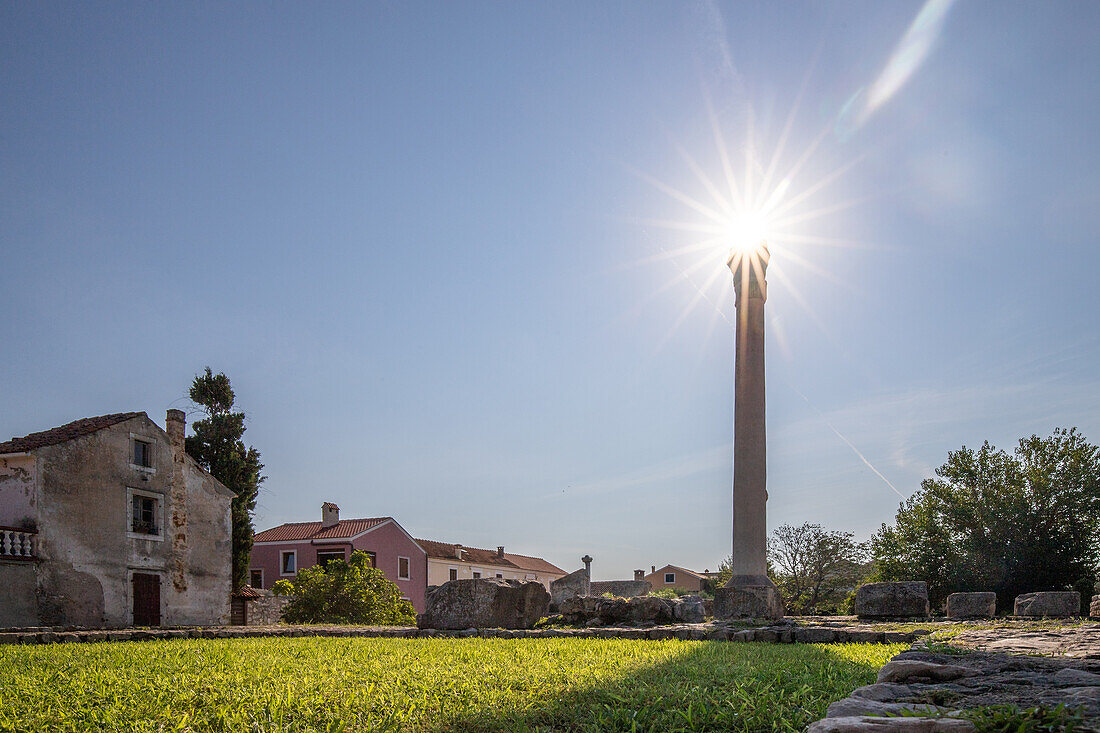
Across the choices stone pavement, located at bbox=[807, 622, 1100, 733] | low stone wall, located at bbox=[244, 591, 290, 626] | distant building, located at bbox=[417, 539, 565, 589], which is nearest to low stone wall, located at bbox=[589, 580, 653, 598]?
distant building, located at bbox=[417, 539, 565, 589]

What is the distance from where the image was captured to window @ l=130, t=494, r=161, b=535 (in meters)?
20.6

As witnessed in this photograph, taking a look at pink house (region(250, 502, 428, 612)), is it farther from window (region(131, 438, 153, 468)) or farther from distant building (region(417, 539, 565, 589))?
window (region(131, 438, 153, 468))

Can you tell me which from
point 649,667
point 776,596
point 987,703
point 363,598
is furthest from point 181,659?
point 363,598

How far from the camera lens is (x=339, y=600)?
2020cm

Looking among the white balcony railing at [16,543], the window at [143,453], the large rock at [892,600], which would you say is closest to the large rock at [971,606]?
the large rock at [892,600]

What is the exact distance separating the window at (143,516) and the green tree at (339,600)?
4274 millimetres

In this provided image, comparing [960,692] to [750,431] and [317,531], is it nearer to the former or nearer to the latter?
[750,431]

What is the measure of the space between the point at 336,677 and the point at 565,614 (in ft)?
23.3

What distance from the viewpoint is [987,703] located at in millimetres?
2371

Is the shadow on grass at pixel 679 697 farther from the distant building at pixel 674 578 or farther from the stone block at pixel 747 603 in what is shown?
the distant building at pixel 674 578

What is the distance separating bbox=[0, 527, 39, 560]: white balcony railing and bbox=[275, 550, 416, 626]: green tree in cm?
615

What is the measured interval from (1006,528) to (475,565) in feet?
114

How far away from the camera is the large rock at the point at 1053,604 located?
33.6 feet

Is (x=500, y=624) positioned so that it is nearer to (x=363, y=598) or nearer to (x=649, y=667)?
(x=649, y=667)
